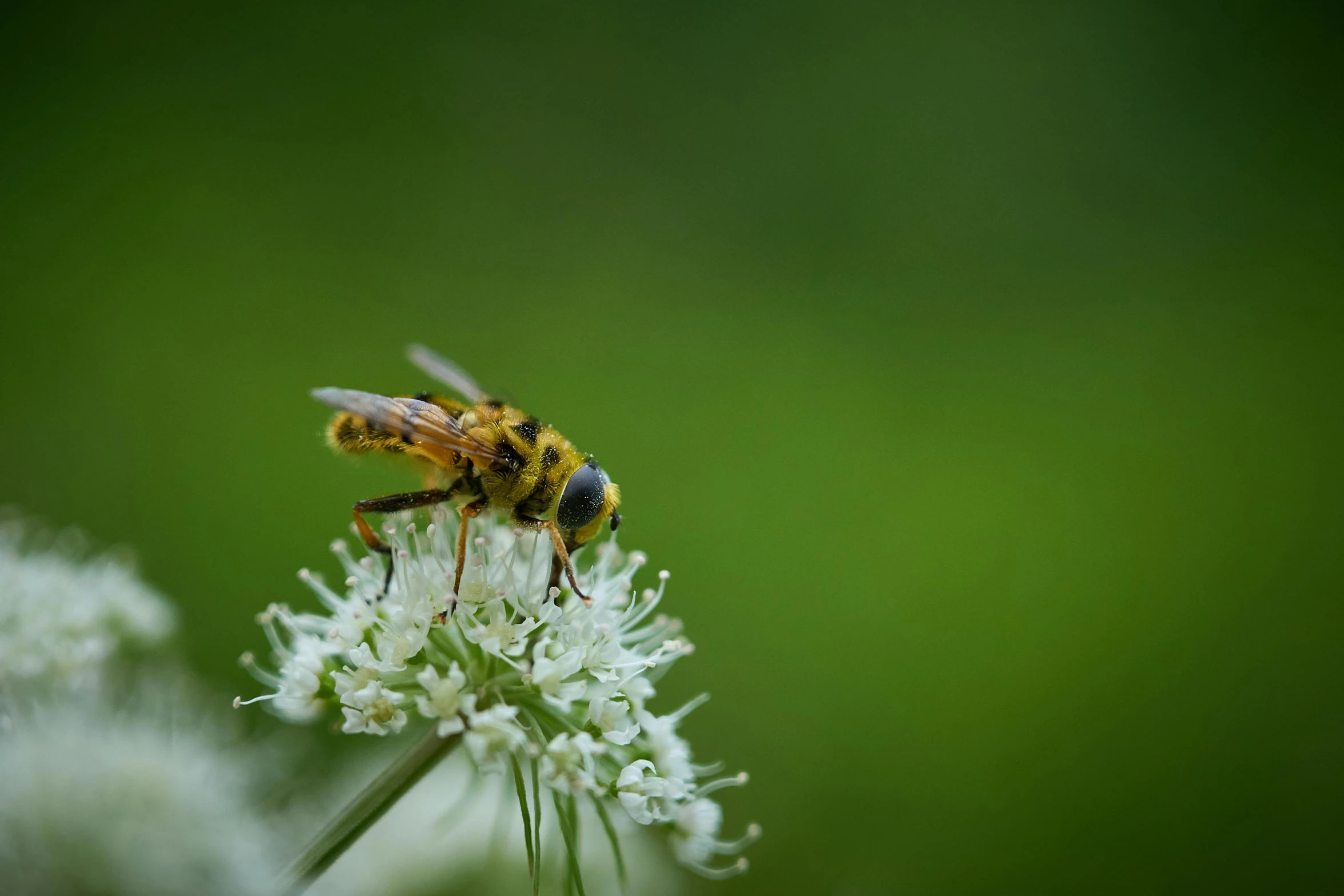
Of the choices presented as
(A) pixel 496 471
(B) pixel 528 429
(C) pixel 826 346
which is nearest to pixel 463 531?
(A) pixel 496 471

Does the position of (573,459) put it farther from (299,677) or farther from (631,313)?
(631,313)

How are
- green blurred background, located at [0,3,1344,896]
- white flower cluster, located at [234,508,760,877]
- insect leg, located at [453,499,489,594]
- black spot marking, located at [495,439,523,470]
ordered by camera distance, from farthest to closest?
green blurred background, located at [0,3,1344,896] → black spot marking, located at [495,439,523,470] → insect leg, located at [453,499,489,594] → white flower cluster, located at [234,508,760,877]

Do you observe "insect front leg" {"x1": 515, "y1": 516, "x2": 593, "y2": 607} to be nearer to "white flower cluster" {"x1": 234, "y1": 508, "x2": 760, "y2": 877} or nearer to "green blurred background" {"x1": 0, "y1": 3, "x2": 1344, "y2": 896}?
"white flower cluster" {"x1": 234, "y1": 508, "x2": 760, "y2": 877}

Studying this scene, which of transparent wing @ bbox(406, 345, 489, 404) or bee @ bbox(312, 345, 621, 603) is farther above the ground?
transparent wing @ bbox(406, 345, 489, 404)

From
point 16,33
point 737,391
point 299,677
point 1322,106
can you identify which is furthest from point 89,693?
point 1322,106

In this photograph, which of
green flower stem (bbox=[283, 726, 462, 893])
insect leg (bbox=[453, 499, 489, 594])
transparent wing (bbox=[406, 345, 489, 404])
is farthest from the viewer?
transparent wing (bbox=[406, 345, 489, 404])

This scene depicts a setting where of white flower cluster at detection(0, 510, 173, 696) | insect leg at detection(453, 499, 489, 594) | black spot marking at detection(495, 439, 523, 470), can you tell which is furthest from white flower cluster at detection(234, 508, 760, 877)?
white flower cluster at detection(0, 510, 173, 696)

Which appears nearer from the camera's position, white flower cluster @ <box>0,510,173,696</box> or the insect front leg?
the insect front leg

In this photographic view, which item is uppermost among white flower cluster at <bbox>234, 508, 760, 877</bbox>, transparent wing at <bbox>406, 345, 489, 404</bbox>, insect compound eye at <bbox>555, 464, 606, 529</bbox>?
transparent wing at <bbox>406, 345, 489, 404</bbox>
